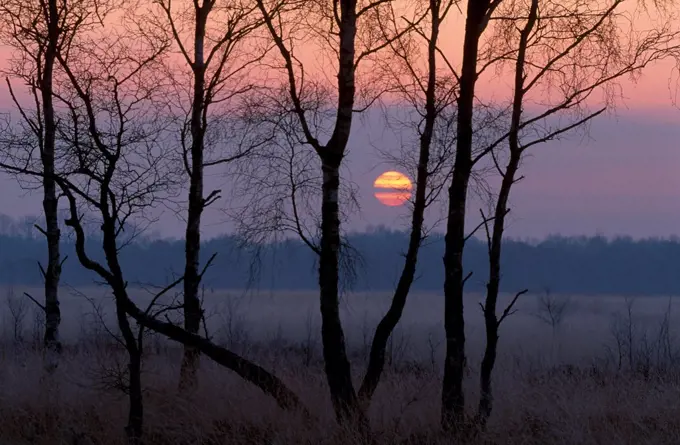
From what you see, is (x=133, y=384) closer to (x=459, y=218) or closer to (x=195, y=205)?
(x=195, y=205)

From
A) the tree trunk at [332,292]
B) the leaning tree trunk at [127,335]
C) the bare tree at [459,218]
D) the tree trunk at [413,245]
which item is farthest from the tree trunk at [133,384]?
the bare tree at [459,218]

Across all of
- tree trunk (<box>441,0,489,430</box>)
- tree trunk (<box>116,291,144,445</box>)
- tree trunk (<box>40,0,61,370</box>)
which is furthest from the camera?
tree trunk (<box>40,0,61,370</box>)

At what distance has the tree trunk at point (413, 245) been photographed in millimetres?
11555

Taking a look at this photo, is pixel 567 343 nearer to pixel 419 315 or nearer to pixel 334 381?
pixel 334 381

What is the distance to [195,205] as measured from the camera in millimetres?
12992

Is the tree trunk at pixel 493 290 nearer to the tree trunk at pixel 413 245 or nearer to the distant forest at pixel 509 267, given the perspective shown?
the tree trunk at pixel 413 245

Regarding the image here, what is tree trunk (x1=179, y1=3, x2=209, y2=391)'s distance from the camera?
1273cm

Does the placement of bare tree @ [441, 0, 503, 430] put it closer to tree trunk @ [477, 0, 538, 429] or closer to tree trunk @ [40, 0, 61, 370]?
tree trunk @ [477, 0, 538, 429]

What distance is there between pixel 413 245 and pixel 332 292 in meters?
2.28

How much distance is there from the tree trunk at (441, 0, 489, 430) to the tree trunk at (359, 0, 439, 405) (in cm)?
127

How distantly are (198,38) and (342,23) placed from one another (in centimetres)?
363

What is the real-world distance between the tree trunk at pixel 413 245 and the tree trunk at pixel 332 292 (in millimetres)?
909

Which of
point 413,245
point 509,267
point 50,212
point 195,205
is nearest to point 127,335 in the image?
point 195,205

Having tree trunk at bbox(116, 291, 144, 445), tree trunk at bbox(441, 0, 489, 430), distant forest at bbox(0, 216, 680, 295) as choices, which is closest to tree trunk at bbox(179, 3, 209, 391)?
tree trunk at bbox(116, 291, 144, 445)
